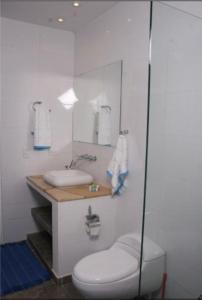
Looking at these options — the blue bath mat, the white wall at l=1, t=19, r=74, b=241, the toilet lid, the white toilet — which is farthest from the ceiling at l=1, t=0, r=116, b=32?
the blue bath mat

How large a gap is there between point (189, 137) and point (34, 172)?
5.92 feet

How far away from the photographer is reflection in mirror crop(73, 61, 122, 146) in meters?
2.16

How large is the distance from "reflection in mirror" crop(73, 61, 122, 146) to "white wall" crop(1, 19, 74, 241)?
8.1 inches

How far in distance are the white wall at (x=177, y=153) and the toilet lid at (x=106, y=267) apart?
1.00 feet

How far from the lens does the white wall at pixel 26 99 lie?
2.47m

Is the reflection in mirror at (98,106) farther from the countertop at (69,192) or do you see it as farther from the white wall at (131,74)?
the countertop at (69,192)

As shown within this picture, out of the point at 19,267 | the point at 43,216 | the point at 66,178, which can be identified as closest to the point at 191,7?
the point at 66,178

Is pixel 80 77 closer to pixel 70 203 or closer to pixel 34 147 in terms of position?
pixel 34 147

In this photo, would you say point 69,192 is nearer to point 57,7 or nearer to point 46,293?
point 46,293

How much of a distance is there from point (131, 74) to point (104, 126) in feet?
1.84

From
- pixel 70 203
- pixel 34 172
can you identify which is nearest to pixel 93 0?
pixel 70 203

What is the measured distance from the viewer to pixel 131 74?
197 centimetres

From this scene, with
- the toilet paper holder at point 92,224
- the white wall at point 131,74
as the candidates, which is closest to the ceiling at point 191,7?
the white wall at point 131,74

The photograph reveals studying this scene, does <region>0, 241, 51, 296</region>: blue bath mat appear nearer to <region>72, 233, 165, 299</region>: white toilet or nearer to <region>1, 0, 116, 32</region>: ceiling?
<region>72, 233, 165, 299</region>: white toilet
